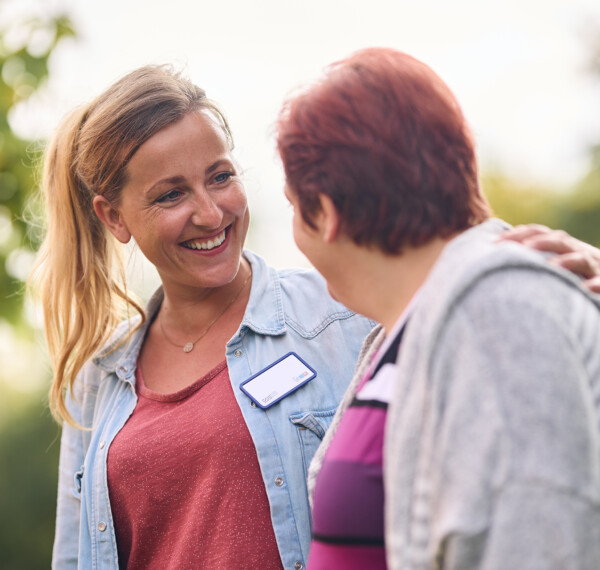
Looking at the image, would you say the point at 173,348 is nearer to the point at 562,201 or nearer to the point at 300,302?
the point at 300,302

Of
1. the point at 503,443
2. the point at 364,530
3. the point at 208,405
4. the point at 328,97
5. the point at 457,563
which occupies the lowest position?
the point at 208,405

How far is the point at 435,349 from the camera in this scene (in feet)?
3.65

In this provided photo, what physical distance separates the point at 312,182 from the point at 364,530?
593 mm

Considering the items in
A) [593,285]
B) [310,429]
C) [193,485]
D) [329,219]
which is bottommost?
[193,485]

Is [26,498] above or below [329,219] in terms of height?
below

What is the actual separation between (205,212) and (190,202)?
7 centimetres

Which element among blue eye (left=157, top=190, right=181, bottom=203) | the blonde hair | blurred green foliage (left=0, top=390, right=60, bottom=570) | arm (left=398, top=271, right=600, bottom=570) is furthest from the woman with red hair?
blurred green foliage (left=0, top=390, right=60, bottom=570)

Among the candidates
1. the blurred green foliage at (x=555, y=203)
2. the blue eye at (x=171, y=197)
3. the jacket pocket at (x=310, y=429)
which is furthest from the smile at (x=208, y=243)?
the blurred green foliage at (x=555, y=203)

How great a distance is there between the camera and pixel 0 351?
3.67m

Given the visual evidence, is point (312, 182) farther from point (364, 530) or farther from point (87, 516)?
point (87, 516)

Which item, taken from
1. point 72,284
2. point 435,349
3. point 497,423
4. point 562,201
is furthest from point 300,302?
point 562,201

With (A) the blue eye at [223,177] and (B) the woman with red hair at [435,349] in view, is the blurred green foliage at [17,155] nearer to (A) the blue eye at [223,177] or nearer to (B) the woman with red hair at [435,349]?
(A) the blue eye at [223,177]

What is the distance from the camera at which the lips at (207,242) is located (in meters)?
2.25

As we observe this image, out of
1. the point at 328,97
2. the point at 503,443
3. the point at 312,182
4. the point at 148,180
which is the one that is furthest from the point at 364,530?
the point at 148,180
